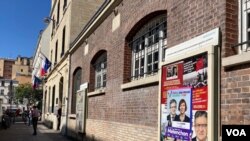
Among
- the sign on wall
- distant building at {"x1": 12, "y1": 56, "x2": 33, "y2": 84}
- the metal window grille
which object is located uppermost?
distant building at {"x1": 12, "y1": 56, "x2": 33, "y2": 84}

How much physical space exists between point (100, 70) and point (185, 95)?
30.3ft

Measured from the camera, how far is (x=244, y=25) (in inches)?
265

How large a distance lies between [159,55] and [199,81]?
3.23 meters

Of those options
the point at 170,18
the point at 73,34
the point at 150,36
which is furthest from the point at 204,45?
the point at 73,34

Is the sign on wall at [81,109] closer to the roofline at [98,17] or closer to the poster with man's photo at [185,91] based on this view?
the roofline at [98,17]

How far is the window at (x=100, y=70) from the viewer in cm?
1587

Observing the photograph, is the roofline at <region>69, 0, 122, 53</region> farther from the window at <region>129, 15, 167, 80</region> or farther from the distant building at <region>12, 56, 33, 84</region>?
the distant building at <region>12, 56, 33, 84</region>

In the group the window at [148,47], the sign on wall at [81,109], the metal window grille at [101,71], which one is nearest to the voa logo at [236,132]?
the window at [148,47]

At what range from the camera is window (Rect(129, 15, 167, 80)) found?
1022 centimetres

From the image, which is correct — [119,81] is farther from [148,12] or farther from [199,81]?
[199,81]

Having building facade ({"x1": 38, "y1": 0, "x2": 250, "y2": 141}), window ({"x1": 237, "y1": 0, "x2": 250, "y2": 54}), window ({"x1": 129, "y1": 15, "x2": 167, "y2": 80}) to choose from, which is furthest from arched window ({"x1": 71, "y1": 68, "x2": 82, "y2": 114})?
window ({"x1": 237, "y1": 0, "x2": 250, "y2": 54})

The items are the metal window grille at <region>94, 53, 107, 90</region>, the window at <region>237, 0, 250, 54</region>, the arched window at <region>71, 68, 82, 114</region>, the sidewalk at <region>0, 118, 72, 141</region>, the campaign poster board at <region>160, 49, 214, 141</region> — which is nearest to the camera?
the window at <region>237, 0, 250, 54</region>

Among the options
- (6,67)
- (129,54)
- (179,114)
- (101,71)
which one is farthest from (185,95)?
(6,67)

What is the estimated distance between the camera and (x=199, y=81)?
23.1 feet
